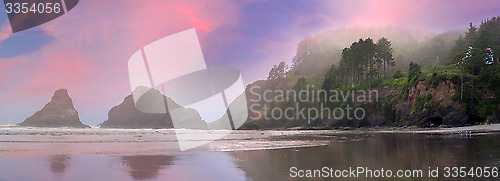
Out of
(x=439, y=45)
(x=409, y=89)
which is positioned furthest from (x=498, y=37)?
(x=439, y=45)

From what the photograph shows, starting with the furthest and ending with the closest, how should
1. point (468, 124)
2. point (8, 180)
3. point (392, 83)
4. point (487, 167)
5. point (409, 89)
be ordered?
point (392, 83) < point (409, 89) < point (468, 124) < point (487, 167) < point (8, 180)

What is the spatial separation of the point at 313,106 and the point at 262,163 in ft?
370

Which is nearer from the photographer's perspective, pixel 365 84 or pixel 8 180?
pixel 8 180

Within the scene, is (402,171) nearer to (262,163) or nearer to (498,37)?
(262,163)

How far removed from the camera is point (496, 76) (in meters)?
65.1

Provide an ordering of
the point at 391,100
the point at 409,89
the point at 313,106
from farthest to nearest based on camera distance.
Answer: the point at 313,106, the point at 391,100, the point at 409,89

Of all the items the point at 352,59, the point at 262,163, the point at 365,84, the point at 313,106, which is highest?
the point at 262,163

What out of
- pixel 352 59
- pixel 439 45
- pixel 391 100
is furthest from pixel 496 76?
pixel 439 45

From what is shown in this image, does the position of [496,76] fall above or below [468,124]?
above

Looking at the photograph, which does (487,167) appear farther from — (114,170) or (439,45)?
(439,45)

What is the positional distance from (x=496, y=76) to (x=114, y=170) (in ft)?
251

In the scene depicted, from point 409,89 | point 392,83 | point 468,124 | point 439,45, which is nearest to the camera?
point 468,124

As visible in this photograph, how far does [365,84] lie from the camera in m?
111

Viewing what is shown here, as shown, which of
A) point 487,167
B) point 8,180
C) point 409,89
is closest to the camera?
point 8,180
